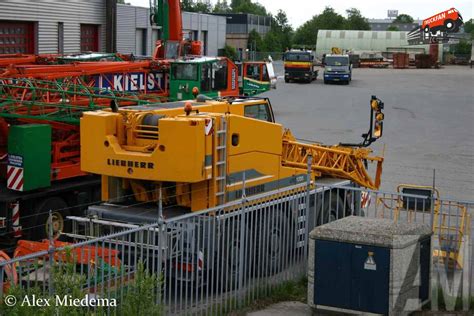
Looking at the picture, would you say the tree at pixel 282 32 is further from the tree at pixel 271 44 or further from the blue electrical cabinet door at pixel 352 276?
the blue electrical cabinet door at pixel 352 276

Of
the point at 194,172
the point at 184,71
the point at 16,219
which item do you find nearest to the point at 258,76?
the point at 184,71

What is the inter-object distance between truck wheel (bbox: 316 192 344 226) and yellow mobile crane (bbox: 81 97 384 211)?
2.67ft

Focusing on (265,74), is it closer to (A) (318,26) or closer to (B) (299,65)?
(B) (299,65)

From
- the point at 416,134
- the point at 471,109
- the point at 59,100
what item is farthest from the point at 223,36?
the point at 59,100

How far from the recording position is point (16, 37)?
3950cm

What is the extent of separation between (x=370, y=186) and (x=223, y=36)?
196 ft

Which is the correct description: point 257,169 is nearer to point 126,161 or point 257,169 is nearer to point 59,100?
point 126,161

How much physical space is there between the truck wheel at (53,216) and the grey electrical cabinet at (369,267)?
19.2 feet

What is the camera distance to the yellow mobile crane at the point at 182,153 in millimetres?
11781

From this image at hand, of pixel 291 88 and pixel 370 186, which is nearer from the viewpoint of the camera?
pixel 370 186

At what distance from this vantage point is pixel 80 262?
28.6 feet

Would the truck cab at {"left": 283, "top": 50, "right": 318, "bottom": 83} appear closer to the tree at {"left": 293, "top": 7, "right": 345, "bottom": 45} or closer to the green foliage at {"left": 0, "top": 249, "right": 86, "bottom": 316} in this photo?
the green foliage at {"left": 0, "top": 249, "right": 86, "bottom": 316}

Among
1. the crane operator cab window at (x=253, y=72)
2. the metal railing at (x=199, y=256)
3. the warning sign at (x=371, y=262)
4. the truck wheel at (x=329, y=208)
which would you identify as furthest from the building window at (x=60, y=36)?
the warning sign at (x=371, y=262)

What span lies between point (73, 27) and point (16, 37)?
16.1 ft
